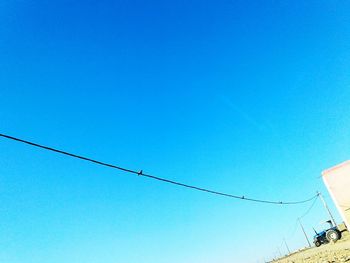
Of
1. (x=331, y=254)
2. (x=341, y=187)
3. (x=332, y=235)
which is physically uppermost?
(x=341, y=187)

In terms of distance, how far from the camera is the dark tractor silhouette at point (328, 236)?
30.9 m

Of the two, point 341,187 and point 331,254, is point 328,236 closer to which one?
point 341,187

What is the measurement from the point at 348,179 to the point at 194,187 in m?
18.7

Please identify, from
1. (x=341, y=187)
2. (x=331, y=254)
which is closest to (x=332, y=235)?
(x=341, y=187)

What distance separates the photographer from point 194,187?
962cm

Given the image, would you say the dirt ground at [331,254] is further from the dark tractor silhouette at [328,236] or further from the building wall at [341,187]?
the dark tractor silhouette at [328,236]

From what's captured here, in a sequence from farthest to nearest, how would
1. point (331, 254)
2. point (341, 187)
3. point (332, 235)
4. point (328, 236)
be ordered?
point (328, 236) < point (332, 235) < point (341, 187) < point (331, 254)

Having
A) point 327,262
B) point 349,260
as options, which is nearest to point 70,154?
point 349,260

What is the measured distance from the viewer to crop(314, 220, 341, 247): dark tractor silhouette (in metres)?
30.9

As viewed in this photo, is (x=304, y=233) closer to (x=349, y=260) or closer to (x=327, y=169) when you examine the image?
(x=327, y=169)

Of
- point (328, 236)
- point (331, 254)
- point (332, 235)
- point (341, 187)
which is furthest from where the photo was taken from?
point (328, 236)

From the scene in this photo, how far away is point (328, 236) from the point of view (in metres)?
Result: 31.9

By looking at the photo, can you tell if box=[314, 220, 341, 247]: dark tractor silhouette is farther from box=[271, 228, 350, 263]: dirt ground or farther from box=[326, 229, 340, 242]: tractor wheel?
box=[271, 228, 350, 263]: dirt ground

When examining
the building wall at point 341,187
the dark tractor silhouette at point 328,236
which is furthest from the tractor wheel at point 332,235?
the building wall at point 341,187
